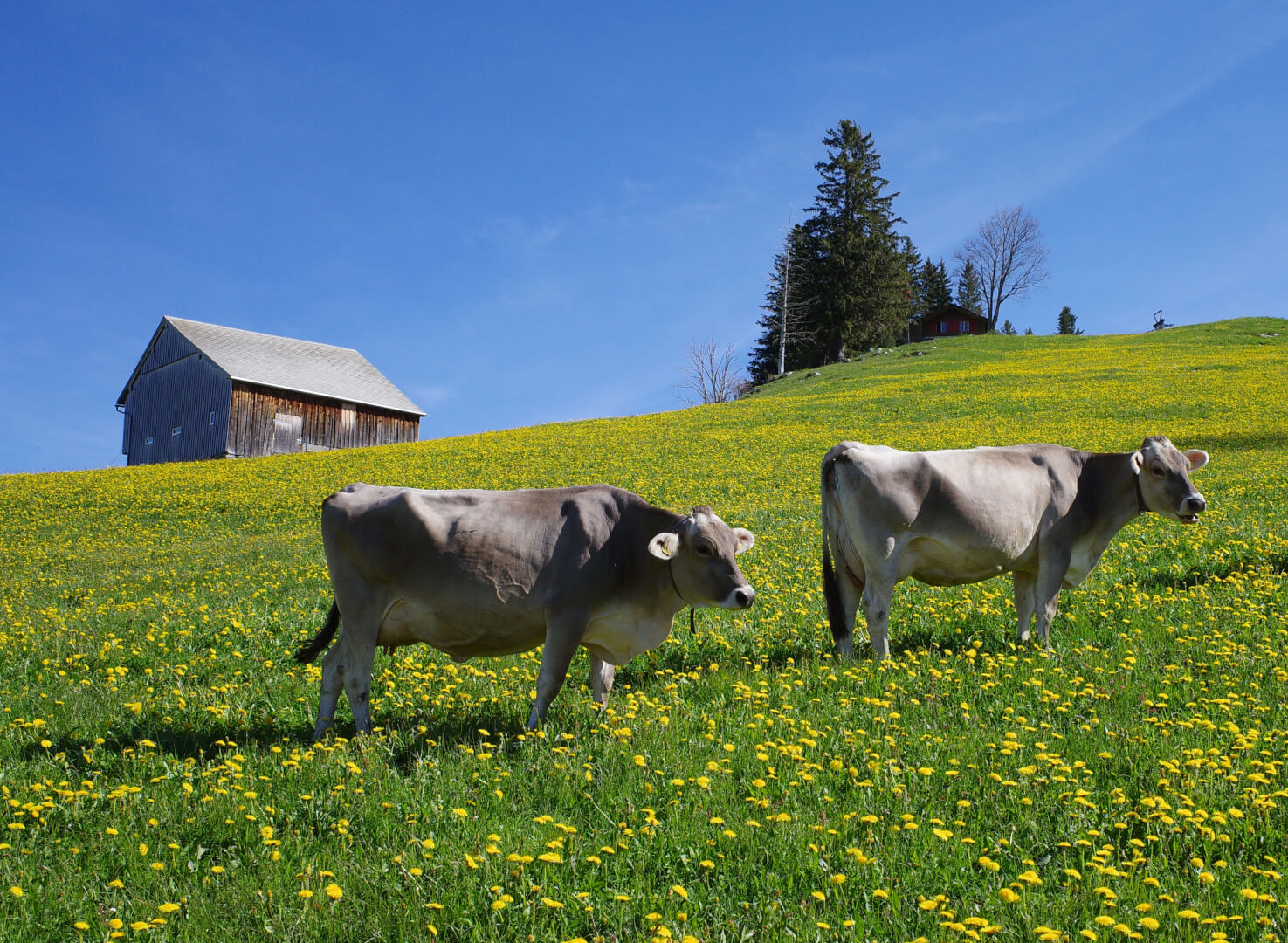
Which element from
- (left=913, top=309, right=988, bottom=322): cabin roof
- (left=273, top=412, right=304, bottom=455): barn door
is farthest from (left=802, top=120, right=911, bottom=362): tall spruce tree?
(left=273, top=412, right=304, bottom=455): barn door

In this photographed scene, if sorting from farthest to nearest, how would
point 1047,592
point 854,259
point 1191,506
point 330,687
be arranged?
point 854,259 < point 1191,506 < point 1047,592 < point 330,687

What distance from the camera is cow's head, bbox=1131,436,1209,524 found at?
9938 mm

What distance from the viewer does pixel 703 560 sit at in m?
7.35

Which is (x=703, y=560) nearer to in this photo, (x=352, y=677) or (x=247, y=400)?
(x=352, y=677)

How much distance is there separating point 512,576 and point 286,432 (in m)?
48.3

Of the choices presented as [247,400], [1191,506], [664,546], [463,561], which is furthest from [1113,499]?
[247,400]

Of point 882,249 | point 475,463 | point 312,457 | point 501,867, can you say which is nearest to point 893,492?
point 501,867

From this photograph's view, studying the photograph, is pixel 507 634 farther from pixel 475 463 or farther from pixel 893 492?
→ pixel 475 463

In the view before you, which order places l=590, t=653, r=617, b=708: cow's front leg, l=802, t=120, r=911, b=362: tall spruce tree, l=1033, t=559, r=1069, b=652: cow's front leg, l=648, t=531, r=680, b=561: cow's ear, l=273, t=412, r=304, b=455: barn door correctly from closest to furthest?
l=648, t=531, r=680, b=561: cow's ear
l=590, t=653, r=617, b=708: cow's front leg
l=1033, t=559, r=1069, b=652: cow's front leg
l=273, t=412, r=304, b=455: barn door
l=802, t=120, r=911, b=362: tall spruce tree

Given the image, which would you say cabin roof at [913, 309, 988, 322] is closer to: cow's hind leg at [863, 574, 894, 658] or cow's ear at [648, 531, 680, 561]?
cow's hind leg at [863, 574, 894, 658]

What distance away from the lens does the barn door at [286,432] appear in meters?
51.2

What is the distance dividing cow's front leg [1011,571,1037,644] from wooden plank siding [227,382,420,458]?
1827 inches

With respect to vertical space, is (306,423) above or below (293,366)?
below

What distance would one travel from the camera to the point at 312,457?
39.9m
